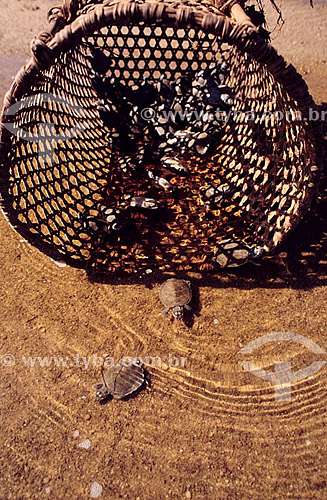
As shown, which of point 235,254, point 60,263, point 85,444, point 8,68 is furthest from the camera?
point 8,68

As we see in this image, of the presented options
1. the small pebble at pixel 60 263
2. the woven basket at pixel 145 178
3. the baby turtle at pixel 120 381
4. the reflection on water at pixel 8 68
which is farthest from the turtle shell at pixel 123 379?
the reflection on water at pixel 8 68

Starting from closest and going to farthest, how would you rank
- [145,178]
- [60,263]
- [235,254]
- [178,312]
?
1. [178,312]
2. [235,254]
3. [60,263]
4. [145,178]

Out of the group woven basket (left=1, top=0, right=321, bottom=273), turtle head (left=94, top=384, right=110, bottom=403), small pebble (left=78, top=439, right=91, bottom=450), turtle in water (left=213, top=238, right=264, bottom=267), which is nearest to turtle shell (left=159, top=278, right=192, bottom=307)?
woven basket (left=1, top=0, right=321, bottom=273)

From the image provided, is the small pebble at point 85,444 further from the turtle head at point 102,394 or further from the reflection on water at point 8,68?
the reflection on water at point 8,68

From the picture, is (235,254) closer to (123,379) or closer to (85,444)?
(123,379)

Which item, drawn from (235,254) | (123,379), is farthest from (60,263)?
(235,254)

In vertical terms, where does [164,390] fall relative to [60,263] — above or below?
below

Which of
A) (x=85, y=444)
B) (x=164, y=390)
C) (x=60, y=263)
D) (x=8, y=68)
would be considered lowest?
(x=85, y=444)

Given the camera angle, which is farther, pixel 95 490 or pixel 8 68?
pixel 8 68
